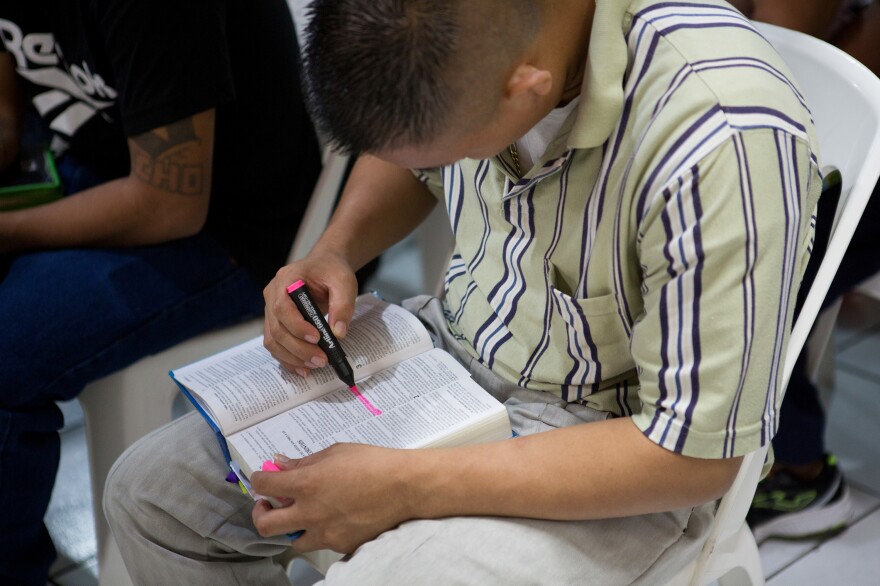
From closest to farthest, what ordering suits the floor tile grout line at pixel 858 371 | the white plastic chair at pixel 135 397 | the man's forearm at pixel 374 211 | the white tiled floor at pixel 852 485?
the man's forearm at pixel 374 211 < the white plastic chair at pixel 135 397 < the white tiled floor at pixel 852 485 < the floor tile grout line at pixel 858 371

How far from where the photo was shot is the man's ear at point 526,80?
2.38ft

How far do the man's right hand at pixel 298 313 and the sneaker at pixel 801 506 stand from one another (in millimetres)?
890

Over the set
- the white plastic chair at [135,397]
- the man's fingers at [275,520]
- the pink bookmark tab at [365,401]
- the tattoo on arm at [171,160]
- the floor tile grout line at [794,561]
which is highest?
the tattoo on arm at [171,160]

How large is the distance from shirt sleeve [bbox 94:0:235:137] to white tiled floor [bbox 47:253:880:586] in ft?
2.56

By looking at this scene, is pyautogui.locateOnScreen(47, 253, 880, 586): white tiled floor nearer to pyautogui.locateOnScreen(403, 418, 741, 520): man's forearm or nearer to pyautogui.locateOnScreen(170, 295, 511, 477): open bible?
pyautogui.locateOnScreen(170, 295, 511, 477): open bible

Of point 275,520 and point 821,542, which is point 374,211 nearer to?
point 275,520

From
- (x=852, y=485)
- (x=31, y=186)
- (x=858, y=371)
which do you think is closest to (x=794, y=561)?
(x=852, y=485)

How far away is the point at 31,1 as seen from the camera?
135 centimetres

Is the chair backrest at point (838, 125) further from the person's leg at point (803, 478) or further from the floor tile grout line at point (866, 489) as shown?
the floor tile grout line at point (866, 489)

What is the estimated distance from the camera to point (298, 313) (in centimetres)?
100

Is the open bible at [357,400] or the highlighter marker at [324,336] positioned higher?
the highlighter marker at [324,336]

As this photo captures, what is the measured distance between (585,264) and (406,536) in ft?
0.98

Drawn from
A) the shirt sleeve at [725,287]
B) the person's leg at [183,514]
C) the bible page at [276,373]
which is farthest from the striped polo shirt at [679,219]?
the person's leg at [183,514]

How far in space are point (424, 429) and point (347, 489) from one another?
0.11m
